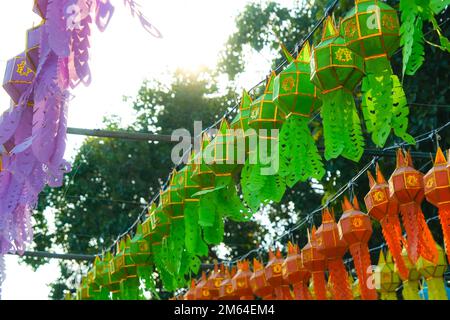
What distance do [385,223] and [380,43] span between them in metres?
1.98

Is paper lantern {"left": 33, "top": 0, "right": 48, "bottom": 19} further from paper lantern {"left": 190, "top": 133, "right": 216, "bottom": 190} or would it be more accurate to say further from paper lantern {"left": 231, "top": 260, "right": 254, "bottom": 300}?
paper lantern {"left": 231, "top": 260, "right": 254, "bottom": 300}

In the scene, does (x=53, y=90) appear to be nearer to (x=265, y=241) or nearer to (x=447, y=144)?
(x=447, y=144)

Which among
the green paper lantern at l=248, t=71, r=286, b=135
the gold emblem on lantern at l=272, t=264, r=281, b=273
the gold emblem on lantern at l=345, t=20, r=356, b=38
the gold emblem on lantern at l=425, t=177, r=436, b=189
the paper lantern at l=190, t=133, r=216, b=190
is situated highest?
the gold emblem on lantern at l=345, t=20, r=356, b=38

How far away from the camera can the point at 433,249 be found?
4.59 metres

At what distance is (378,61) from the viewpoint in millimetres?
3172

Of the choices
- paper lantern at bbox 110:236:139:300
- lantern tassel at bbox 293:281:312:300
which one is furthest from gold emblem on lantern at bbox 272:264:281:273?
paper lantern at bbox 110:236:139:300

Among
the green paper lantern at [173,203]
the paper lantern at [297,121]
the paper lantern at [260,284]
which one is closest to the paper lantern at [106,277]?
the paper lantern at [260,284]

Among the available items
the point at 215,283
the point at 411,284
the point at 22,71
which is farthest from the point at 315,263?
the point at 22,71

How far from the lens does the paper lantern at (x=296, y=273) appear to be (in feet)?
20.1

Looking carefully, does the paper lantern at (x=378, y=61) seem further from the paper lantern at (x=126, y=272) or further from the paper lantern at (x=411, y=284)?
the paper lantern at (x=126, y=272)

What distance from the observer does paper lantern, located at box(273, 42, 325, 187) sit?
347cm

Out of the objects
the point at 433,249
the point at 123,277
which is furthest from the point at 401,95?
the point at 123,277

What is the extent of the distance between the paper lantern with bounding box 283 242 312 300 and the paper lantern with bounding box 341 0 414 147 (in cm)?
313
